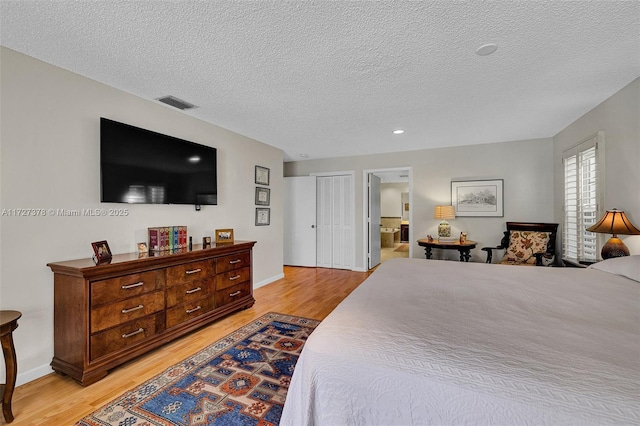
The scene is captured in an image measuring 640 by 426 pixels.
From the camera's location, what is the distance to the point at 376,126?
153 inches

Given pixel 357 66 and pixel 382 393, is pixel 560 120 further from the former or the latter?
pixel 382 393

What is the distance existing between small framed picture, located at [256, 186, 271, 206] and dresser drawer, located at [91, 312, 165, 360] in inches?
94.0

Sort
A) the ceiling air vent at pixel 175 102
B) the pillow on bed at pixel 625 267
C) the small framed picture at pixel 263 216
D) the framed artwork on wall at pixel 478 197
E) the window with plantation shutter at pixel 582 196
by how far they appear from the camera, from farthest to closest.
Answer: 1. the framed artwork on wall at pixel 478 197
2. the small framed picture at pixel 263 216
3. the window with plantation shutter at pixel 582 196
4. the ceiling air vent at pixel 175 102
5. the pillow on bed at pixel 625 267

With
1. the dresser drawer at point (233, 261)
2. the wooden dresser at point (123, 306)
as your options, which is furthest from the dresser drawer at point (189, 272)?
the dresser drawer at point (233, 261)

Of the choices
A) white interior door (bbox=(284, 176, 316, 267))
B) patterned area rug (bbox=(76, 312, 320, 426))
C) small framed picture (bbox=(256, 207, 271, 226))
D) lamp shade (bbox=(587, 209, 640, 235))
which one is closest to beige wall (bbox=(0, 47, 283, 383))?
patterned area rug (bbox=(76, 312, 320, 426))

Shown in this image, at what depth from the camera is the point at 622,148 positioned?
266cm

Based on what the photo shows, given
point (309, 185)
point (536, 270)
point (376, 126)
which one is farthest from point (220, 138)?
point (536, 270)

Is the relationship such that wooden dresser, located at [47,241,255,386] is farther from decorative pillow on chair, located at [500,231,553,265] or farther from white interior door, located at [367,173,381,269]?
decorative pillow on chair, located at [500,231,553,265]

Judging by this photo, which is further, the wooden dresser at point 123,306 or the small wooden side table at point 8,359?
the wooden dresser at point 123,306

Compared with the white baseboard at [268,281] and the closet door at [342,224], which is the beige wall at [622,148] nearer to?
the closet door at [342,224]

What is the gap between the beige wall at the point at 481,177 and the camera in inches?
178

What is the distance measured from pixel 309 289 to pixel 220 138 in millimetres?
2556

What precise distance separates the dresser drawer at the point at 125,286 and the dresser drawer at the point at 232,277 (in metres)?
0.71

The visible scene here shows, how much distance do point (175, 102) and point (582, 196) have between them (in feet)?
15.8
